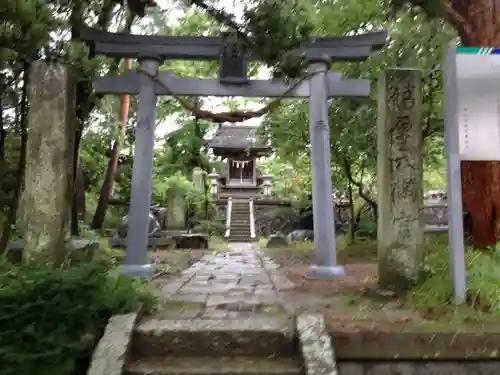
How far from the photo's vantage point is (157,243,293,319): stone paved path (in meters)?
4.40

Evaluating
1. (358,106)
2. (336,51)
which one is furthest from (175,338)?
(358,106)

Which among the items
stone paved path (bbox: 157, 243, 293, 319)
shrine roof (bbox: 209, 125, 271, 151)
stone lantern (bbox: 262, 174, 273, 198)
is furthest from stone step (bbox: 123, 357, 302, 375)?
stone lantern (bbox: 262, 174, 273, 198)

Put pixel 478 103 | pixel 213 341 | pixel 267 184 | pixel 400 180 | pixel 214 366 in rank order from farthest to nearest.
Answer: pixel 267 184
pixel 400 180
pixel 478 103
pixel 213 341
pixel 214 366

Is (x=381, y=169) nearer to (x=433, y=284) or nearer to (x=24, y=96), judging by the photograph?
(x=433, y=284)

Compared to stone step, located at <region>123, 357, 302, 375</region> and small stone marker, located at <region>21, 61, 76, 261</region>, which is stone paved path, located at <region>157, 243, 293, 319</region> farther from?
small stone marker, located at <region>21, 61, 76, 261</region>

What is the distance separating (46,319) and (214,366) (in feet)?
4.05

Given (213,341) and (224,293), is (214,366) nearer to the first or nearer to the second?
(213,341)

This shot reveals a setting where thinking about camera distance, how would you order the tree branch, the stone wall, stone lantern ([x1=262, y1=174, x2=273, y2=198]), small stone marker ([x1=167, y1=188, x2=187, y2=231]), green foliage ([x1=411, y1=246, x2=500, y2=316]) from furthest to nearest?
stone lantern ([x1=262, y1=174, x2=273, y2=198])
small stone marker ([x1=167, y1=188, x2=187, y2=231])
the tree branch
green foliage ([x1=411, y1=246, x2=500, y2=316])
the stone wall

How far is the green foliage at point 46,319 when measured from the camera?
316 centimetres

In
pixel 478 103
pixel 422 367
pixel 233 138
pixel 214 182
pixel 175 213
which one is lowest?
pixel 422 367

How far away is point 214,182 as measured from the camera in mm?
30578

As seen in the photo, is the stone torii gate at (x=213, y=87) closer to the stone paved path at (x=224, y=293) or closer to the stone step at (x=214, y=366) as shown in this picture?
the stone paved path at (x=224, y=293)

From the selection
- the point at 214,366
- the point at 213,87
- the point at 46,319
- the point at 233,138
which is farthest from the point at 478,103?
the point at 233,138

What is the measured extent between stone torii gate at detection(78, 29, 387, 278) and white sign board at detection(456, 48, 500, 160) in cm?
268
